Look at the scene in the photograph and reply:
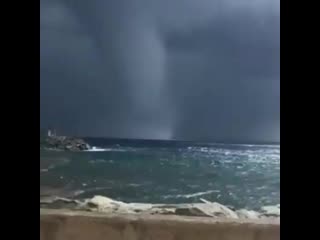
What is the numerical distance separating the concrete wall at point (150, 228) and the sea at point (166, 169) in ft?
5.77

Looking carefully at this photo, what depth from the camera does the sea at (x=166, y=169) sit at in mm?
3406

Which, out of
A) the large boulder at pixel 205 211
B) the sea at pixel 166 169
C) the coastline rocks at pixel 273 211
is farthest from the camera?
the sea at pixel 166 169

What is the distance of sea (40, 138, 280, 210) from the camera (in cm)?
341

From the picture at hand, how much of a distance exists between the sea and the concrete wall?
1760 millimetres

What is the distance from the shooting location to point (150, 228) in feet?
4.63

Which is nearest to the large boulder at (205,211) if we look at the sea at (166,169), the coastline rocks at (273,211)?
the coastline rocks at (273,211)

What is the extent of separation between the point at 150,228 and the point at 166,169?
2.64m

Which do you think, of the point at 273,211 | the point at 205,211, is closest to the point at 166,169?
the point at 205,211

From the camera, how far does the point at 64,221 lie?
4.66 ft

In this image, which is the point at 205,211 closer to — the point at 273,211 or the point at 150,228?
the point at 150,228

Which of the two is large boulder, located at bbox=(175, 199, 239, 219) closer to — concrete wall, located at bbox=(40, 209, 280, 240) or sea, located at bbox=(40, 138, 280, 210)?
concrete wall, located at bbox=(40, 209, 280, 240)

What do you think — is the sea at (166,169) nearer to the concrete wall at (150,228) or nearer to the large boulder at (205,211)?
the large boulder at (205,211)
